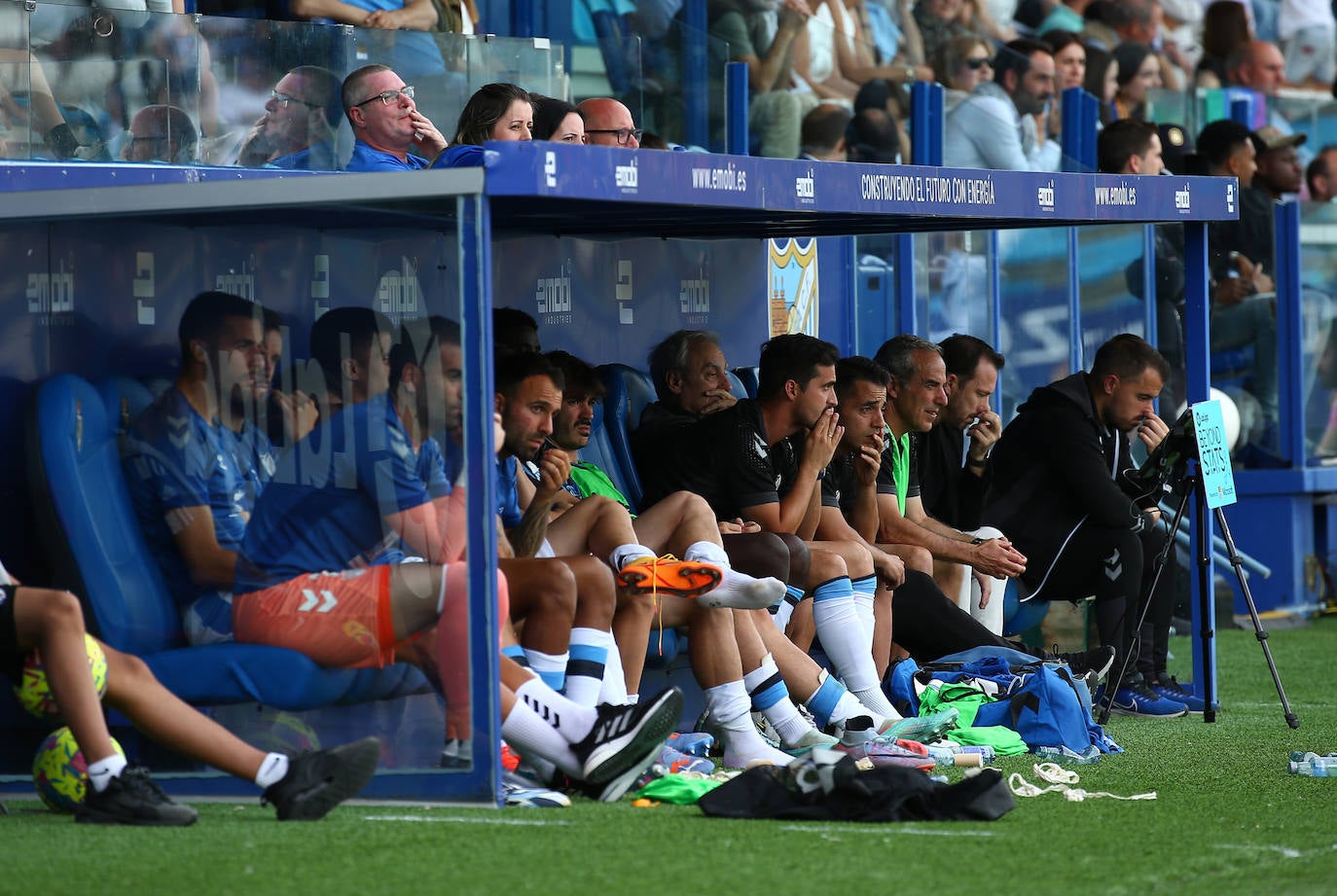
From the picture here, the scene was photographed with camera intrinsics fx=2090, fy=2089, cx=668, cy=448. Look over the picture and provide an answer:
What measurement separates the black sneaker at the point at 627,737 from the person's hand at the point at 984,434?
11.5 feet

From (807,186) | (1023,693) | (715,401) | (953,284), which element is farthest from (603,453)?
(953,284)

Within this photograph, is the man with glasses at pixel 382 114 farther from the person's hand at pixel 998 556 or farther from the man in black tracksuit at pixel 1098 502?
the man in black tracksuit at pixel 1098 502

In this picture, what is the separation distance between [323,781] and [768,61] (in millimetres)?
5895

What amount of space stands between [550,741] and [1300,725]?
3372 millimetres

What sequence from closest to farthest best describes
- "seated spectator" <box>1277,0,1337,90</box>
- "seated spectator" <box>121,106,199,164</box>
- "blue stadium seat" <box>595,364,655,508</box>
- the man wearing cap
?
1. "seated spectator" <box>121,106,199,164</box>
2. "blue stadium seat" <box>595,364,655,508</box>
3. the man wearing cap
4. "seated spectator" <box>1277,0,1337,90</box>

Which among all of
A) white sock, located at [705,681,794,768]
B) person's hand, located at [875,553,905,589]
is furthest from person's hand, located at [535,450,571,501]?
person's hand, located at [875,553,905,589]

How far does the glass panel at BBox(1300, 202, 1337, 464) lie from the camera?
12.4 metres

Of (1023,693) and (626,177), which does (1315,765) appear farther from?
(626,177)

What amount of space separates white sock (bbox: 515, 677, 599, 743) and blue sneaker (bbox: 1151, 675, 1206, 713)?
3.42 metres

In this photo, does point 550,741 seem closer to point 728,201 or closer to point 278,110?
point 728,201

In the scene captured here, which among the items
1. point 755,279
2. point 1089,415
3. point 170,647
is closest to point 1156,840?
point 170,647

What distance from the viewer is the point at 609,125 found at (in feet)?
26.0

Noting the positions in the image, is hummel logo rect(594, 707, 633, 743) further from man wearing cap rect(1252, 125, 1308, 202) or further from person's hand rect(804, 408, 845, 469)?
man wearing cap rect(1252, 125, 1308, 202)

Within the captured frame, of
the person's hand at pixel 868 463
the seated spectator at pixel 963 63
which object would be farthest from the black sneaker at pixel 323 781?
the seated spectator at pixel 963 63
